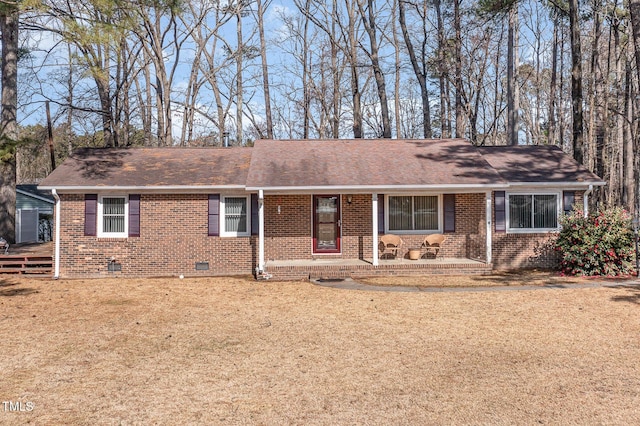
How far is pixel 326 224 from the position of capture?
1332cm

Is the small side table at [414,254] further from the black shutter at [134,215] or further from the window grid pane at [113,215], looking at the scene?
the window grid pane at [113,215]

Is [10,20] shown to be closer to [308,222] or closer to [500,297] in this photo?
[308,222]

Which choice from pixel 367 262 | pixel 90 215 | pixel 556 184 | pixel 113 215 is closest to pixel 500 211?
pixel 556 184

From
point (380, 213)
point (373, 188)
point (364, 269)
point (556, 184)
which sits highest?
point (556, 184)

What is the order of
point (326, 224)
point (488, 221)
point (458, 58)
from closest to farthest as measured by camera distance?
1. point (488, 221)
2. point (326, 224)
3. point (458, 58)

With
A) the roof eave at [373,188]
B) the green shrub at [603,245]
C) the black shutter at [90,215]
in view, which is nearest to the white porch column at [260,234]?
the roof eave at [373,188]

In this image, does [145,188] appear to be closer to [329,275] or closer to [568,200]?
[329,275]

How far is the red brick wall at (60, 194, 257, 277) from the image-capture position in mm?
12352

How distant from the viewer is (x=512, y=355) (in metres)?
5.79

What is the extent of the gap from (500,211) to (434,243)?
2.25 metres

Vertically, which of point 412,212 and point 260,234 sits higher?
point 412,212

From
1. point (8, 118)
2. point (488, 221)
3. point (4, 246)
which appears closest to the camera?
point (488, 221)

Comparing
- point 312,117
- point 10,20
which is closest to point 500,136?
point 312,117

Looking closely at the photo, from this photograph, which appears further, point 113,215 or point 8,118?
point 8,118
